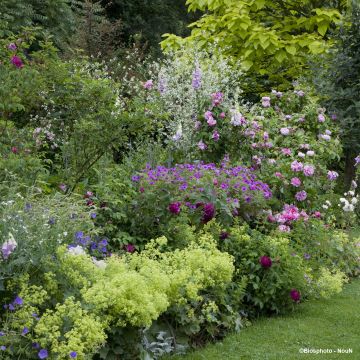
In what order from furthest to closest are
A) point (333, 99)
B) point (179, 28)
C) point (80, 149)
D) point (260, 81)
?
point (179, 28) < point (260, 81) < point (333, 99) < point (80, 149)

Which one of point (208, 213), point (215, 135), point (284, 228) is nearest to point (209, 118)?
point (215, 135)

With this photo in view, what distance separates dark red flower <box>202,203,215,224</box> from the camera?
16.8 feet

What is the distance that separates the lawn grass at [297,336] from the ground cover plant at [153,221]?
0.12 m

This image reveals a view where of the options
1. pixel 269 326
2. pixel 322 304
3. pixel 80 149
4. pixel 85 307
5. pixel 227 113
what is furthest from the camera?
pixel 227 113

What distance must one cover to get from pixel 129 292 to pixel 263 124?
4818 mm

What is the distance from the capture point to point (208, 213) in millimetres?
5129

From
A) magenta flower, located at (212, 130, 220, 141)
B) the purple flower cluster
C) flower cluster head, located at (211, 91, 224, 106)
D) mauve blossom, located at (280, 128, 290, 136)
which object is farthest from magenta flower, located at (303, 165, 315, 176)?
the purple flower cluster

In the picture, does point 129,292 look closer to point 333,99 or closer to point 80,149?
point 80,149

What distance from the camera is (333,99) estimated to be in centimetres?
955

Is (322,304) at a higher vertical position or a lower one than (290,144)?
lower

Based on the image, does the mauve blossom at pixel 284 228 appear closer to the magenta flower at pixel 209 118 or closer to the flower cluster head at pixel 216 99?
the magenta flower at pixel 209 118

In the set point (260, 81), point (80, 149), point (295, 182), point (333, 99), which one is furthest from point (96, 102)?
point (260, 81)

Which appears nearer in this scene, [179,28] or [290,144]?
[290,144]

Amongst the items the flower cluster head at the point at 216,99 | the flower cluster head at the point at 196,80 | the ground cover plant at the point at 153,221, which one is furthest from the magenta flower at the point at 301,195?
the flower cluster head at the point at 196,80
